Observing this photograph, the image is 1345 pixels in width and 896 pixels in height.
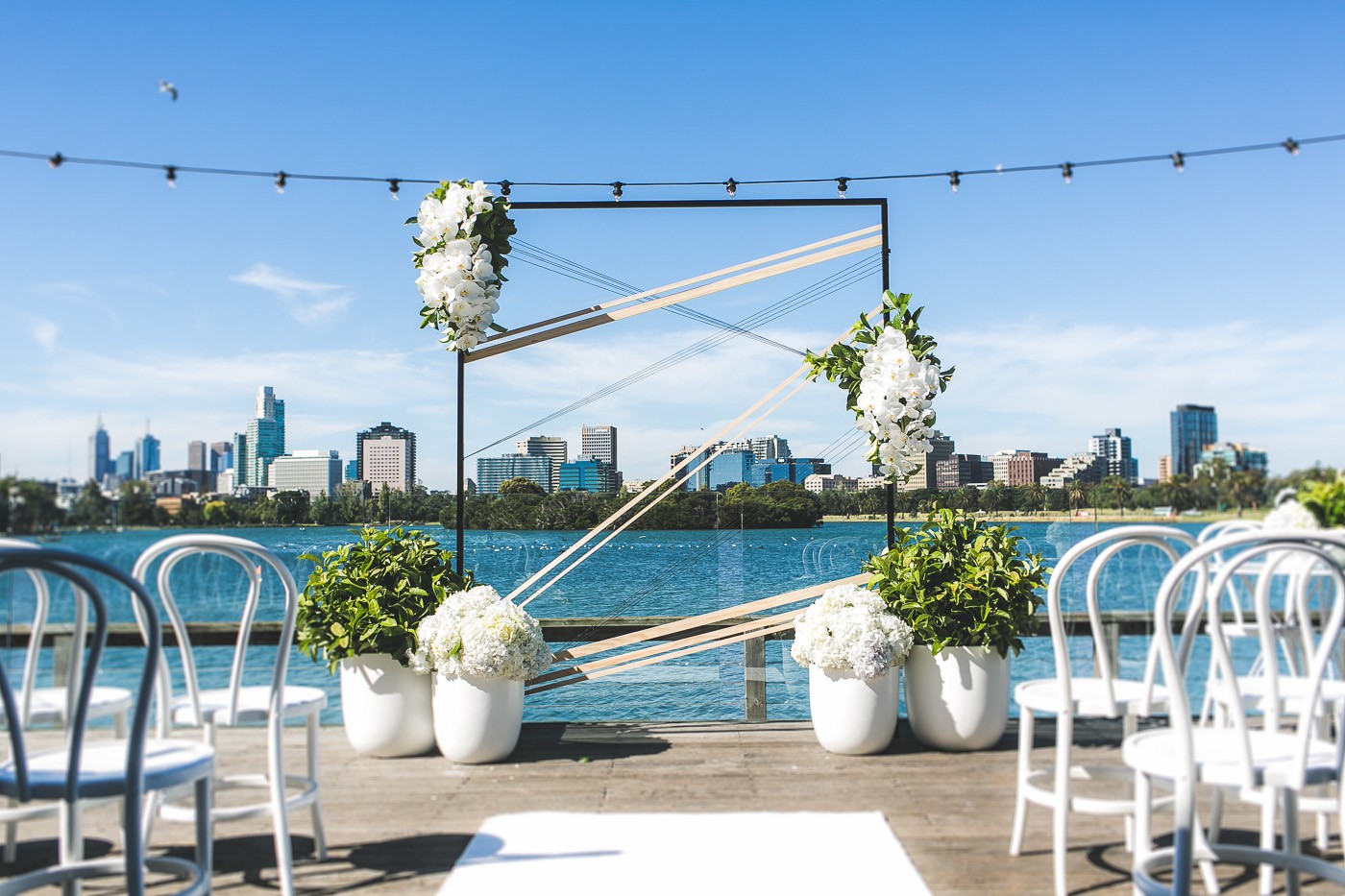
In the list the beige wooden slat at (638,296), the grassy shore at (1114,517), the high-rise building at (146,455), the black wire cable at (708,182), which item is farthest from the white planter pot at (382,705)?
the grassy shore at (1114,517)

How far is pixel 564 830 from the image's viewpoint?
3230 mm

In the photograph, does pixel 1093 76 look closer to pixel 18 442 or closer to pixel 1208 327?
pixel 1208 327

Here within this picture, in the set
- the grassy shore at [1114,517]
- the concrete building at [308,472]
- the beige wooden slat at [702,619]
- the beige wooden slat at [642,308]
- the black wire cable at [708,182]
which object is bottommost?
the beige wooden slat at [702,619]

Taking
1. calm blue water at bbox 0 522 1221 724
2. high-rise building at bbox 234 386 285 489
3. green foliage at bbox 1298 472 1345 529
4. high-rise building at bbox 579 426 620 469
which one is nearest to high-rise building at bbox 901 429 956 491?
calm blue water at bbox 0 522 1221 724

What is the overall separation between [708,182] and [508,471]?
2.80 meters

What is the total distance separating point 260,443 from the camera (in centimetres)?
493

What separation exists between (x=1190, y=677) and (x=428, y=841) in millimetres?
2243

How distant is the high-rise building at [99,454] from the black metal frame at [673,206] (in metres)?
1.49

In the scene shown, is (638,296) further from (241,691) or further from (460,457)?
(241,691)

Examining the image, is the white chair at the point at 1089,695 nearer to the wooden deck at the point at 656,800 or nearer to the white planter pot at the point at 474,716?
the wooden deck at the point at 656,800

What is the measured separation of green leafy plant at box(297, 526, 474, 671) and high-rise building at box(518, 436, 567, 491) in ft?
8.81

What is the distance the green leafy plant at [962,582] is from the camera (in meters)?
4.18

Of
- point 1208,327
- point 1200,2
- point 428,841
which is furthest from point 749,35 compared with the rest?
point 428,841

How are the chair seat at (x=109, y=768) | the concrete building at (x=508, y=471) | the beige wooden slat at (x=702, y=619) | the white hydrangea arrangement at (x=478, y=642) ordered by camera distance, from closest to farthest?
the chair seat at (x=109, y=768), the white hydrangea arrangement at (x=478, y=642), the beige wooden slat at (x=702, y=619), the concrete building at (x=508, y=471)
